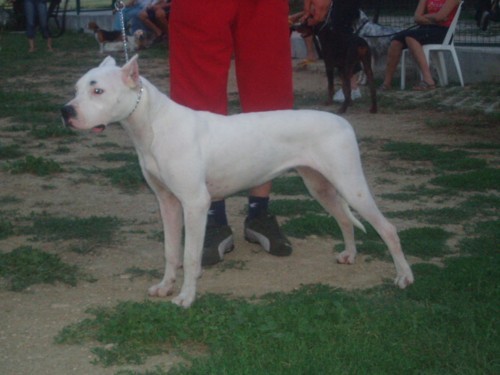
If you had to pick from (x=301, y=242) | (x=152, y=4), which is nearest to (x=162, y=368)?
(x=301, y=242)

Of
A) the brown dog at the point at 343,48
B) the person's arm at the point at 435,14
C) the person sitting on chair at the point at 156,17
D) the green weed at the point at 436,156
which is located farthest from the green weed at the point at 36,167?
the person sitting on chair at the point at 156,17

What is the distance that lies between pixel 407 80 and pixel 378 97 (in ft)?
5.59

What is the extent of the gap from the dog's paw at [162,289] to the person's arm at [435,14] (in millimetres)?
8805

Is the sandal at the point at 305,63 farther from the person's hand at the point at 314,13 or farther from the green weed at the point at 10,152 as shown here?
the green weed at the point at 10,152

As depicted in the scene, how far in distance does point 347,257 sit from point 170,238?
1.11m

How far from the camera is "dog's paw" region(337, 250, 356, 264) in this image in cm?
566

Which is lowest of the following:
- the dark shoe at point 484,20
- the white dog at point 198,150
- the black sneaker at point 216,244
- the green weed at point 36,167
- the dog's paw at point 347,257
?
the dark shoe at point 484,20

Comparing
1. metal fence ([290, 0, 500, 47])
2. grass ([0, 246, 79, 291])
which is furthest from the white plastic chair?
grass ([0, 246, 79, 291])

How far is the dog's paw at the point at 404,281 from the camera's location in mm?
A: 5133

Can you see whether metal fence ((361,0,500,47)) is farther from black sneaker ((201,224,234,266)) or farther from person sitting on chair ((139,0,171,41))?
black sneaker ((201,224,234,266))

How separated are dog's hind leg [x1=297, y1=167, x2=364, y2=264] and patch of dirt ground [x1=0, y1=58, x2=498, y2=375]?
3.5 inches

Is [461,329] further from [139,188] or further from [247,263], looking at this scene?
[139,188]

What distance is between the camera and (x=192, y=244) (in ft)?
16.1

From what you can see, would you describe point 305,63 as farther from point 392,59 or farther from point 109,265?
point 109,265
